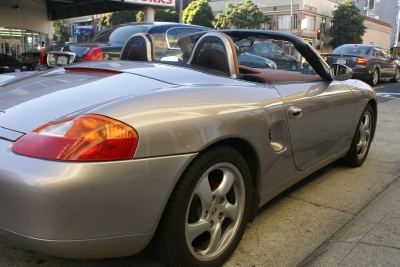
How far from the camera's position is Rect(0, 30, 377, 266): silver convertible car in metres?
1.70

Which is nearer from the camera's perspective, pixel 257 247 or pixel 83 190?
pixel 83 190

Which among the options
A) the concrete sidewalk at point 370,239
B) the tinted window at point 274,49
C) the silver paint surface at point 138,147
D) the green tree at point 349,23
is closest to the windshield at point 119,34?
the tinted window at point 274,49

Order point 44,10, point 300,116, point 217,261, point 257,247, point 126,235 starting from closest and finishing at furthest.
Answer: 1. point 126,235
2. point 217,261
3. point 257,247
4. point 300,116
5. point 44,10

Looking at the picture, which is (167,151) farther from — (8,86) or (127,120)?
(8,86)

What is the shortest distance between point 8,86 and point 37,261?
1120 mm

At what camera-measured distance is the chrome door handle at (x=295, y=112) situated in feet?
9.08

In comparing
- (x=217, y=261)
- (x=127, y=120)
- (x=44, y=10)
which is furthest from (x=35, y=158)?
(x=44, y=10)

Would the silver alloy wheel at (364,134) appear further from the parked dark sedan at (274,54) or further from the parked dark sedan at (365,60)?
the parked dark sedan at (365,60)

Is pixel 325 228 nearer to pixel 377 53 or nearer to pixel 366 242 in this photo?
pixel 366 242

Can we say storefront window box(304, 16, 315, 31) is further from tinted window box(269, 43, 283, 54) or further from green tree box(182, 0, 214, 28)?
tinted window box(269, 43, 283, 54)

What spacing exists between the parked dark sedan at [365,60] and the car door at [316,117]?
34.3 feet

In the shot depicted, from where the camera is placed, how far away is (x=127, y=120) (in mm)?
1821

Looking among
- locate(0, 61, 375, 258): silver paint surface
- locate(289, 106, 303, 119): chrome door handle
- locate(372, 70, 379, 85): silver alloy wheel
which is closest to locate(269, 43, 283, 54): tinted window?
locate(0, 61, 375, 258): silver paint surface

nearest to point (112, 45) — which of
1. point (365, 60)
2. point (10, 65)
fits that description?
point (365, 60)
